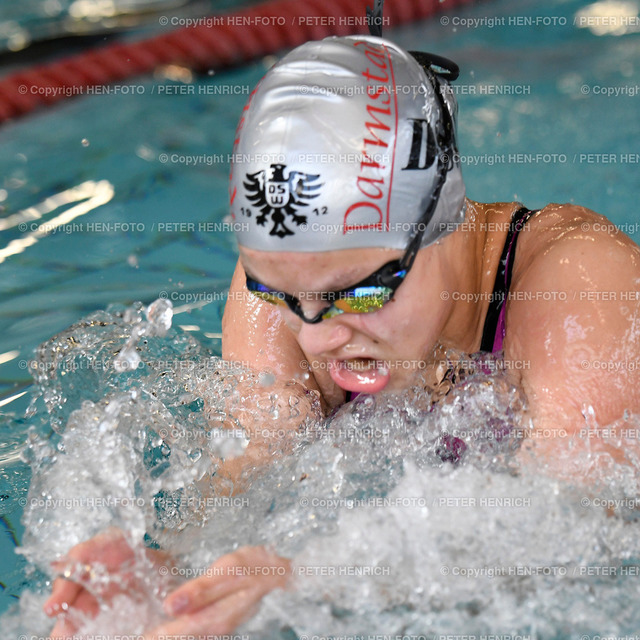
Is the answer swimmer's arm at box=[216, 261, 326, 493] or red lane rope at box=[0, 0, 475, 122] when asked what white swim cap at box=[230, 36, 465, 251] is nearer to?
swimmer's arm at box=[216, 261, 326, 493]

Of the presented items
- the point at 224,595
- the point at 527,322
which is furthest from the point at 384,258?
the point at 224,595

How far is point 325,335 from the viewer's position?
1696 millimetres

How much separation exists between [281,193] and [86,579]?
0.76 meters

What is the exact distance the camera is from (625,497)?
1.80 metres

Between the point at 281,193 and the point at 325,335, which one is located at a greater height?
the point at 281,193

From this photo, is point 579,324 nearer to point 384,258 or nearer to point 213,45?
point 384,258

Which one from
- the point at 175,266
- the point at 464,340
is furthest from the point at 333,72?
the point at 175,266

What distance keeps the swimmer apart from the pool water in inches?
42.4

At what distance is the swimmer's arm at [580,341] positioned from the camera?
172cm

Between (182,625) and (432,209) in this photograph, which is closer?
(182,625)

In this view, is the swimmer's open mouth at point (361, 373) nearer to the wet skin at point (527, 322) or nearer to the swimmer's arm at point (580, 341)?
the wet skin at point (527, 322)

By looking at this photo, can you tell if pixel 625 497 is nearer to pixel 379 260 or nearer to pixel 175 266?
pixel 379 260

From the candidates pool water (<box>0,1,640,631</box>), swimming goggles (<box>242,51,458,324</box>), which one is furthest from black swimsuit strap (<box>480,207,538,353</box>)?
pool water (<box>0,1,640,631</box>)

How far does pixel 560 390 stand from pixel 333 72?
735 mm
